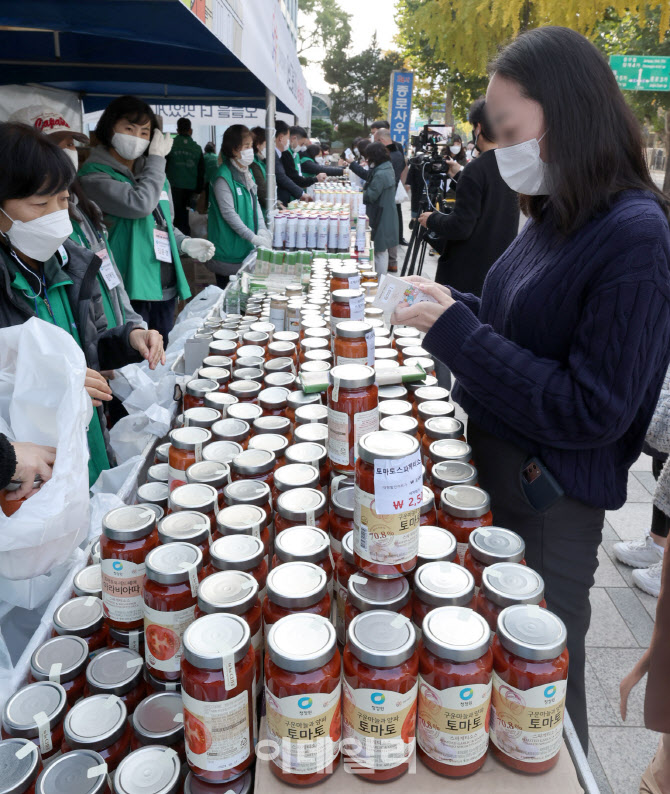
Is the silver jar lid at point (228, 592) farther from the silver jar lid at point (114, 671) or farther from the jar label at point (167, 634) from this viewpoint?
the silver jar lid at point (114, 671)

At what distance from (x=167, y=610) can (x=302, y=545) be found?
0.28 m

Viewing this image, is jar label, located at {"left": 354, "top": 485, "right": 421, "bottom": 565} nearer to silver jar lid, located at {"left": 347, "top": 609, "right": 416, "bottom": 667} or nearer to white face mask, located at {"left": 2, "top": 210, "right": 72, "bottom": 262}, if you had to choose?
silver jar lid, located at {"left": 347, "top": 609, "right": 416, "bottom": 667}

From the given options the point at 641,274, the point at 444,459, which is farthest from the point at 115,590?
the point at 641,274

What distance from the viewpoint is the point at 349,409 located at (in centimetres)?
150

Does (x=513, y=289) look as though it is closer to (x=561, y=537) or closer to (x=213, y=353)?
(x=561, y=537)


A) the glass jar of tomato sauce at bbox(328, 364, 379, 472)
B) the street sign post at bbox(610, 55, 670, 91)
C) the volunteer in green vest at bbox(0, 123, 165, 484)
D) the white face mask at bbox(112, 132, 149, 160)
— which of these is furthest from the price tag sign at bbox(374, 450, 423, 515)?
the street sign post at bbox(610, 55, 670, 91)

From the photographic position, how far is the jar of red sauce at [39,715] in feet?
3.50

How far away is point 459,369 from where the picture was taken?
1.57 m

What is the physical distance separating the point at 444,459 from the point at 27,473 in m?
1.07

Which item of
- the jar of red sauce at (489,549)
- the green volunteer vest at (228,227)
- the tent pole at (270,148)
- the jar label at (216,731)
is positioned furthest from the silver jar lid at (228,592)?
the tent pole at (270,148)

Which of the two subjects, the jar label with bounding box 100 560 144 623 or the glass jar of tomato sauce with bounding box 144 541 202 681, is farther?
A: the jar label with bounding box 100 560 144 623

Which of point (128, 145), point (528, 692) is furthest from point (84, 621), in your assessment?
point (128, 145)

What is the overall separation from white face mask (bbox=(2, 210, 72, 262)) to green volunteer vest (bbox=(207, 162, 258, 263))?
3623 millimetres

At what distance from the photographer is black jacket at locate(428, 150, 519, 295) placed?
4.01m
